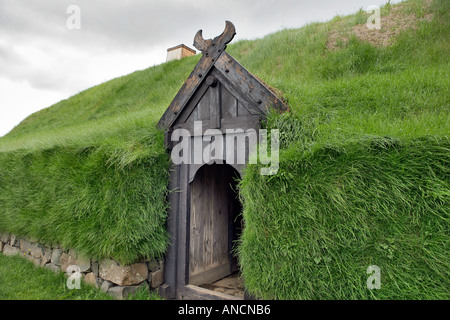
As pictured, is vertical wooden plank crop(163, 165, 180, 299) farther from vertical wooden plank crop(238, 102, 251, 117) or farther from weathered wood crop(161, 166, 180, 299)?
vertical wooden plank crop(238, 102, 251, 117)

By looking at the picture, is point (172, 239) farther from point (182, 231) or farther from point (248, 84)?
point (248, 84)

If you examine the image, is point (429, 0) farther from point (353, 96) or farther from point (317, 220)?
point (317, 220)

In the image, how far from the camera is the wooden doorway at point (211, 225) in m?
5.21

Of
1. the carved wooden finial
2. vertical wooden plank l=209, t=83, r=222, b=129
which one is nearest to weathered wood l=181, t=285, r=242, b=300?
vertical wooden plank l=209, t=83, r=222, b=129

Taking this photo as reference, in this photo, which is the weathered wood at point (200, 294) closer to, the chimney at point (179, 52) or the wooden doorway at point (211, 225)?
the wooden doorway at point (211, 225)

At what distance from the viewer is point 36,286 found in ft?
17.5

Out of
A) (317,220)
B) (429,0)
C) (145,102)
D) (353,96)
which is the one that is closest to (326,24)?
(429,0)

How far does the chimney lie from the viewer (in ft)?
52.2

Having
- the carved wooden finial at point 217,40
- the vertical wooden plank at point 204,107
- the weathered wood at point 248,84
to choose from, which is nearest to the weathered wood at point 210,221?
the vertical wooden plank at point 204,107

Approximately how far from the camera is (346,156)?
10.4ft

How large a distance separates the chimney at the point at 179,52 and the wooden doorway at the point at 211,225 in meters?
11.3

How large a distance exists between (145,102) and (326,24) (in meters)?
7.27

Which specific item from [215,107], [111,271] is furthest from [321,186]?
[111,271]
